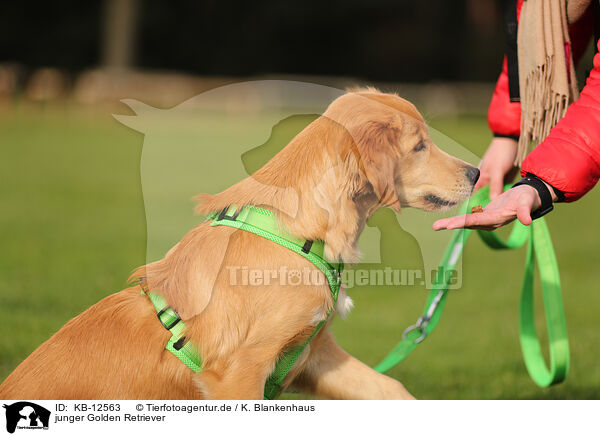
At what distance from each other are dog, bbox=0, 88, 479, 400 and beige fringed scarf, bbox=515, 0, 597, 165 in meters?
0.54

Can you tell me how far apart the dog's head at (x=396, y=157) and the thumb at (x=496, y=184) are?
46 cm

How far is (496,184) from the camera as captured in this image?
3979 millimetres

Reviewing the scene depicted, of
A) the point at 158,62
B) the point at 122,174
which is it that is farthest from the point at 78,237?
the point at 158,62

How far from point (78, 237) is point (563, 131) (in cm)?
A: 742

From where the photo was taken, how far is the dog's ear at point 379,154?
327 cm

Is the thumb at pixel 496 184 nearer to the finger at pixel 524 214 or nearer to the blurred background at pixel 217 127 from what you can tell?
the blurred background at pixel 217 127

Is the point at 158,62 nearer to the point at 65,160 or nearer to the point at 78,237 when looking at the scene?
the point at 65,160

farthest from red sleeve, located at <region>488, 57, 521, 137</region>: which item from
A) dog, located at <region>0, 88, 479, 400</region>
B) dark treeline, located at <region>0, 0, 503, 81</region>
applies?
dark treeline, located at <region>0, 0, 503, 81</region>

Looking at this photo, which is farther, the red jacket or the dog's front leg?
the dog's front leg

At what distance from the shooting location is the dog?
3.07 metres

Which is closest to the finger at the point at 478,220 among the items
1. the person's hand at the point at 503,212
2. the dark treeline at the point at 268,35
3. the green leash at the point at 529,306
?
the person's hand at the point at 503,212

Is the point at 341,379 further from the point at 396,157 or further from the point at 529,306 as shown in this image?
the point at 529,306

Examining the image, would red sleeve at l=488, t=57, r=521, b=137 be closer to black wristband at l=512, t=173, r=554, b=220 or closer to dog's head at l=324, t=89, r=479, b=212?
dog's head at l=324, t=89, r=479, b=212
